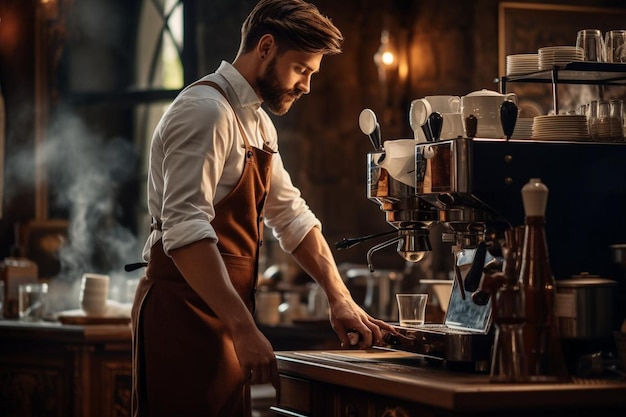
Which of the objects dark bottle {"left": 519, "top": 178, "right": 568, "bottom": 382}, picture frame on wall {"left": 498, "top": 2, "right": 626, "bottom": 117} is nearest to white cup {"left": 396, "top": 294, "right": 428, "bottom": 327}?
dark bottle {"left": 519, "top": 178, "right": 568, "bottom": 382}

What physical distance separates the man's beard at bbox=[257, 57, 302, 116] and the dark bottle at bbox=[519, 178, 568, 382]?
2.56 feet

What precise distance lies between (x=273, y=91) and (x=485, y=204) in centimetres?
68

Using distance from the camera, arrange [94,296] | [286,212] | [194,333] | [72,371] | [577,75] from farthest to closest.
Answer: [94,296]
[72,371]
[286,212]
[577,75]
[194,333]

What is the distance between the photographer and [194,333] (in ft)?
8.80

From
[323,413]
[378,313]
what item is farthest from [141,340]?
[378,313]

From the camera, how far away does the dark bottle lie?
87.0 inches

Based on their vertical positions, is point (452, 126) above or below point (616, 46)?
below

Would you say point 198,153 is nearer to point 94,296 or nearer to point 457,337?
point 457,337

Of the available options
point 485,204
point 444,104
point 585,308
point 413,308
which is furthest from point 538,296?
point 444,104

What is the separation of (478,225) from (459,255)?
0.45ft

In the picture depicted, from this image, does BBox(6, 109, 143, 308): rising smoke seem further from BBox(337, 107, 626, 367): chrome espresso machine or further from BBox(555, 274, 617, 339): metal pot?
BBox(555, 274, 617, 339): metal pot

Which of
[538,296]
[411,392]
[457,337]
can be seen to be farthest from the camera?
[457,337]

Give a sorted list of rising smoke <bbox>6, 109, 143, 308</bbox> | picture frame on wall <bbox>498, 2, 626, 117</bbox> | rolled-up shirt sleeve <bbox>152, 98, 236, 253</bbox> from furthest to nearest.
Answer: rising smoke <bbox>6, 109, 143, 308</bbox> < picture frame on wall <bbox>498, 2, 626, 117</bbox> < rolled-up shirt sleeve <bbox>152, 98, 236, 253</bbox>

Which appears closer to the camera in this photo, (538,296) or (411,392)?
(411,392)
